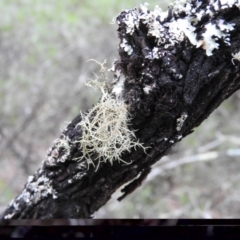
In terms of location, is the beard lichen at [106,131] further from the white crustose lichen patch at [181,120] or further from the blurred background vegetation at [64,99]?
the blurred background vegetation at [64,99]

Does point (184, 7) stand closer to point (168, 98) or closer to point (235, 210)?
point (168, 98)

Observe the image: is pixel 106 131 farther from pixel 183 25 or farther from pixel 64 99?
pixel 64 99

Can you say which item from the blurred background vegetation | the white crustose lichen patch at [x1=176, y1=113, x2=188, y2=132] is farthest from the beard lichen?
the blurred background vegetation

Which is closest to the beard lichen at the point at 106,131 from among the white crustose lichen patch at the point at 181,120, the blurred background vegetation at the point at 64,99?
the white crustose lichen patch at the point at 181,120

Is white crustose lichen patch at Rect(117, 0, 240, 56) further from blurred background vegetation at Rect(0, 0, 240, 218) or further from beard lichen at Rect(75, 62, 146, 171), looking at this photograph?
blurred background vegetation at Rect(0, 0, 240, 218)

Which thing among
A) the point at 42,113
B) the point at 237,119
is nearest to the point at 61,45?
the point at 42,113

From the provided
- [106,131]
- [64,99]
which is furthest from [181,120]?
[64,99]
